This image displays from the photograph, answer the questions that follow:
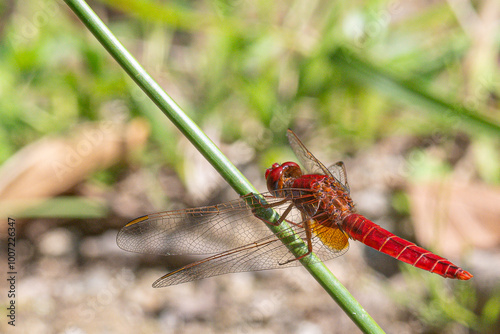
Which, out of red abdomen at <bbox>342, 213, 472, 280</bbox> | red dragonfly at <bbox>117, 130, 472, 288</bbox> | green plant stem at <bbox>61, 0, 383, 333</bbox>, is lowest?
red abdomen at <bbox>342, 213, 472, 280</bbox>

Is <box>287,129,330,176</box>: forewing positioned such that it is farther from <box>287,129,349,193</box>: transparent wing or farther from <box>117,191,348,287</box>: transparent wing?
<box>117,191,348,287</box>: transparent wing

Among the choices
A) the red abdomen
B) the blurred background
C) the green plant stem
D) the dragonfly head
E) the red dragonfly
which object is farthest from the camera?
the blurred background

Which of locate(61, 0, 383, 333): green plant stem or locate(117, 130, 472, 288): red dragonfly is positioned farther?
locate(117, 130, 472, 288): red dragonfly

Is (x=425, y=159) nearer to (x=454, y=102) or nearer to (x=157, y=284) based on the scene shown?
(x=454, y=102)

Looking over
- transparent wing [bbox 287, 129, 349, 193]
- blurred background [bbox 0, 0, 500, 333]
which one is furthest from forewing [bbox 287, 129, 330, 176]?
blurred background [bbox 0, 0, 500, 333]

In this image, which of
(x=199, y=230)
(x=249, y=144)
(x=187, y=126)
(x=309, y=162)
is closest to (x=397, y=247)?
(x=309, y=162)

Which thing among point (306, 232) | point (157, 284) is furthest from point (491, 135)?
point (157, 284)

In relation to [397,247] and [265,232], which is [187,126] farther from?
[397,247]
